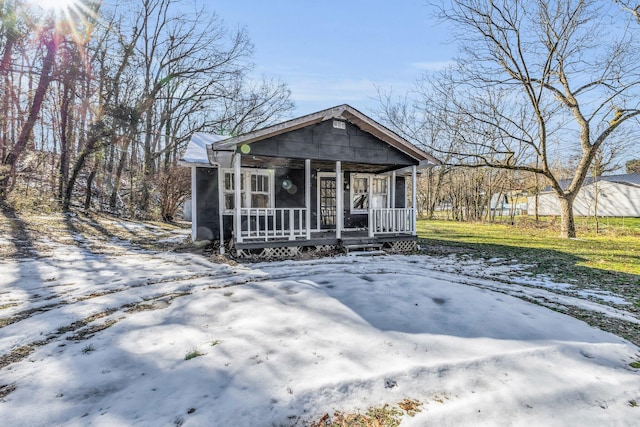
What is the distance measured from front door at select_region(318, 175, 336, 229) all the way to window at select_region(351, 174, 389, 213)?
2.45 feet

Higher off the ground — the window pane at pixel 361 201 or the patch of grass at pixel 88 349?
the window pane at pixel 361 201

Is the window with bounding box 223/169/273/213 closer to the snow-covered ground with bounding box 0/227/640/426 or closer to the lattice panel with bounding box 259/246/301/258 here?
the lattice panel with bounding box 259/246/301/258

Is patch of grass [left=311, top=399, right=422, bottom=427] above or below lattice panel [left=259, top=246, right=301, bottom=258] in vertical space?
below

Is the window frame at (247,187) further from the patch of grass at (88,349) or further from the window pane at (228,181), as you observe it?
the patch of grass at (88,349)

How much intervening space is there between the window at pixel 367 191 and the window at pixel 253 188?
3.13 m

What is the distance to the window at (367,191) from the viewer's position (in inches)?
467

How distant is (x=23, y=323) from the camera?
4035mm

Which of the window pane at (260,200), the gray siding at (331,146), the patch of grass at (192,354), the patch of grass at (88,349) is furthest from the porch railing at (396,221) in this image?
the patch of grass at (88,349)

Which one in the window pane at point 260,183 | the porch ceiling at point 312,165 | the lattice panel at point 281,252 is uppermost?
the porch ceiling at point 312,165

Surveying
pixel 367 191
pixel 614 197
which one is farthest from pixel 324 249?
pixel 614 197

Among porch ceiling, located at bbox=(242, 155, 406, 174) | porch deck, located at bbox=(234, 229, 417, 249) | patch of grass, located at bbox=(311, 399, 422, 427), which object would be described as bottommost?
patch of grass, located at bbox=(311, 399, 422, 427)

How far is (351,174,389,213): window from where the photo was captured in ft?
38.9

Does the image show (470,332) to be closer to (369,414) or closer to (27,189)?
(369,414)

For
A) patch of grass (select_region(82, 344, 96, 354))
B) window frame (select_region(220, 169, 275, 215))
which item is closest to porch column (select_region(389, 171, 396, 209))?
window frame (select_region(220, 169, 275, 215))
